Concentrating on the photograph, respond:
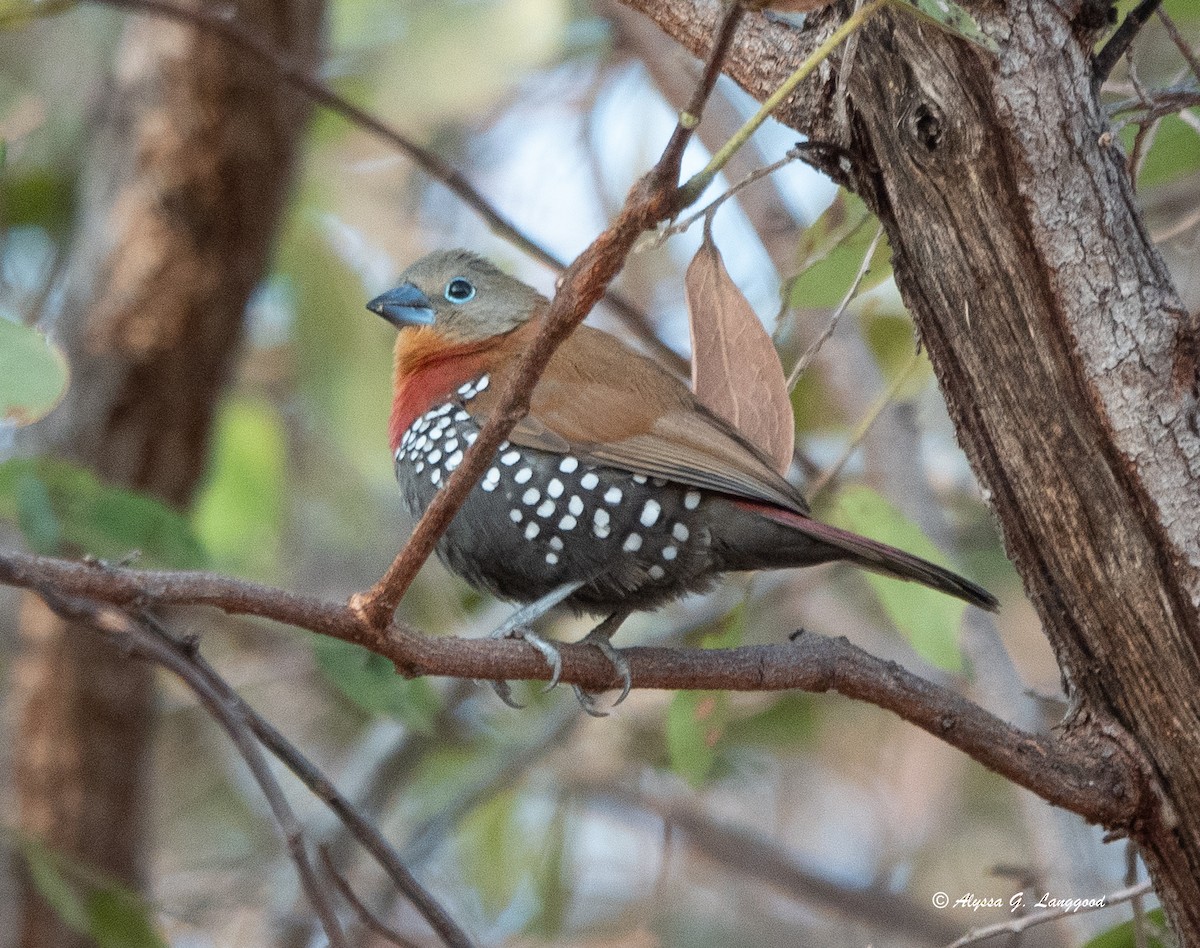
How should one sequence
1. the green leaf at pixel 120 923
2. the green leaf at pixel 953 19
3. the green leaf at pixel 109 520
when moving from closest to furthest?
the green leaf at pixel 953 19
the green leaf at pixel 109 520
the green leaf at pixel 120 923

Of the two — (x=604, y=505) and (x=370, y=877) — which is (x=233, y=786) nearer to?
(x=370, y=877)

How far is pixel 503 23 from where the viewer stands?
6102mm

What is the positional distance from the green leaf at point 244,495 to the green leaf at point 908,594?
3935mm

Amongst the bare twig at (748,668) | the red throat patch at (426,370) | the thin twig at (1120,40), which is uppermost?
the red throat patch at (426,370)

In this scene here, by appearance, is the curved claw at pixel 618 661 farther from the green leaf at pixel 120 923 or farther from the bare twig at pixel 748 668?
the green leaf at pixel 120 923

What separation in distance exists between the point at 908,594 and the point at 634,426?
79 centimetres

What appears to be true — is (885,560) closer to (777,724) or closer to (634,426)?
(634,426)

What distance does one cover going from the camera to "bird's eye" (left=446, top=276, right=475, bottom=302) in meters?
4.35

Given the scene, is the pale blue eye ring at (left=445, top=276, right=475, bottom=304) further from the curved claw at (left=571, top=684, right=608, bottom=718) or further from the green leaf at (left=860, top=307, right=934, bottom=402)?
the green leaf at (left=860, top=307, right=934, bottom=402)

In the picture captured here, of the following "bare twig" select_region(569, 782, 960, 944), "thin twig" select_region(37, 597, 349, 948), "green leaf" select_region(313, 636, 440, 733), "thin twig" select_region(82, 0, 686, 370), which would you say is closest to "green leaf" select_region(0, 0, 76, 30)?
"thin twig" select_region(82, 0, 686, 370)

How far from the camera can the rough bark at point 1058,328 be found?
7.82 feet

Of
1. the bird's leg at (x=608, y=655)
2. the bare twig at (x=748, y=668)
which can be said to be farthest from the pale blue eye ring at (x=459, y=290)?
the bare twig at (x=748, y=668)

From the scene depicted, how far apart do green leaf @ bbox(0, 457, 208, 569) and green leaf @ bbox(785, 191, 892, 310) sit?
175 centimetres

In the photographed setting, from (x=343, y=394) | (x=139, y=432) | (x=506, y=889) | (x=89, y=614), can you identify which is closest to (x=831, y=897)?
(x=506, y=889)
